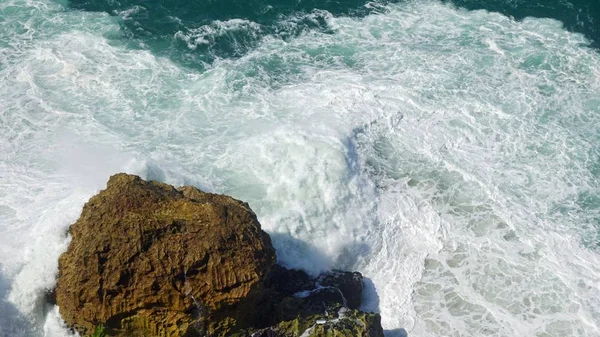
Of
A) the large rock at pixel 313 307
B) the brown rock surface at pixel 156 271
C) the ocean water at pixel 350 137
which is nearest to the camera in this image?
the brown rock surface at pixel 156 271

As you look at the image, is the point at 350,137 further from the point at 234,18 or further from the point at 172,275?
the point at 172,275

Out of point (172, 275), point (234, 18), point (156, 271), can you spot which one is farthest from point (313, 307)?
point (234, 18)

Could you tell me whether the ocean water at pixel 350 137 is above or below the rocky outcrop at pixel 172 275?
below

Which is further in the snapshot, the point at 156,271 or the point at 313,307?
the point at 313,307

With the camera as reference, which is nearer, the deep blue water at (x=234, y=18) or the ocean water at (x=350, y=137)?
the ocean water at (x=350, y=137)

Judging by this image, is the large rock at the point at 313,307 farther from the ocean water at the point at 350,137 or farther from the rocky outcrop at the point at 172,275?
the ocean water at the point at 350,137

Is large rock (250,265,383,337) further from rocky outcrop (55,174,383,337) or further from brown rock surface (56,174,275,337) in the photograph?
brown rock surface (56,174,275,337)

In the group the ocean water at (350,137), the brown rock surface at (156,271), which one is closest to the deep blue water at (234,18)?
the ocean water at (350,137)
